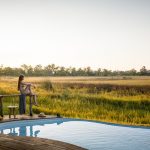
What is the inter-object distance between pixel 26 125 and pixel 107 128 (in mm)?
2178

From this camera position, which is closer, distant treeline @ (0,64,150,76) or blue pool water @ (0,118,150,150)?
blue pool water @ (0,118,150,150)

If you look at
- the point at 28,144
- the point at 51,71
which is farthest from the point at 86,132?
the point at 51,71

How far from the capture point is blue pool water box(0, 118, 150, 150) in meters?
8.84

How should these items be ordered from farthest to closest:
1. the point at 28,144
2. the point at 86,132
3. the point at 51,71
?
the point at 51,71 < the point at 86,132 < the point at 28,144

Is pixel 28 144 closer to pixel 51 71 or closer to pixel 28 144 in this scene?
pixel 28 144

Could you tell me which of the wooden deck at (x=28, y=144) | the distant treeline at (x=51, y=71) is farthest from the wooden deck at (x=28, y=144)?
the distant treeline at (x=51, y=71)

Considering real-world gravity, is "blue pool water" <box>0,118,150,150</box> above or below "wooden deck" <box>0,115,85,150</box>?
below

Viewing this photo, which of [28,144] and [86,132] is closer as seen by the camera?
[28,144]

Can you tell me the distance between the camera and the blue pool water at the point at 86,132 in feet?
29.0

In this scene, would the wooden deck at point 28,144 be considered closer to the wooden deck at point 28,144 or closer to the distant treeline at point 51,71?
the wooden deck at point 28,144

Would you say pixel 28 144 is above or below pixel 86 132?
above

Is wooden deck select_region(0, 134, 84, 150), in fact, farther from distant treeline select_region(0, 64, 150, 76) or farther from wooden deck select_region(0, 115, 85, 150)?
distant treeline select_region(0, 64, 150, 76)

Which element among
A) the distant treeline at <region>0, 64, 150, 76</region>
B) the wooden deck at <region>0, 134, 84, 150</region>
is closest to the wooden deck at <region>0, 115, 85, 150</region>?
the wooden deck at <region>0, 134, 84, 150</region>

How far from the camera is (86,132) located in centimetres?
1033
